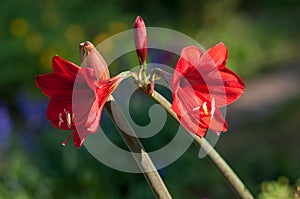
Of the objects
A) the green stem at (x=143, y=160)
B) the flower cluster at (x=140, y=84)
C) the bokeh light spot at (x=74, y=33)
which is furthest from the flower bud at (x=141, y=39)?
the bokeh light spot at (x=74, y=33)

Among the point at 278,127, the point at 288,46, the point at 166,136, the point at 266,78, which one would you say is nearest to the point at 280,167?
the point at 166,136

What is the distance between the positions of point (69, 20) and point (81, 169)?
150 inches

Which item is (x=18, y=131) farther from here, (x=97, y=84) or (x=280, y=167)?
(x=97, y=84)

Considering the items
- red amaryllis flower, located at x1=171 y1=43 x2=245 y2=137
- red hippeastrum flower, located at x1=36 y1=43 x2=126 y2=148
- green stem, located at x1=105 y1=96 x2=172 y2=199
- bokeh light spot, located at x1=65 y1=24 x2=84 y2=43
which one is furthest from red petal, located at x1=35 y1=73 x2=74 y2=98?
bokeh light spot, located at x1=65 y1=24 x2=84 y2=43

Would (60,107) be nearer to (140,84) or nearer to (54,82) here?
(54,82)

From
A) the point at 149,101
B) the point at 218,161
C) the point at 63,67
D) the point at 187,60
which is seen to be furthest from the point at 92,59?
the point at 149,101

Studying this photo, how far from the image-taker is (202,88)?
56.1 inches

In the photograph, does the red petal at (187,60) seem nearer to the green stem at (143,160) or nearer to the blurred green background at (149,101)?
the green stem at (143,160)

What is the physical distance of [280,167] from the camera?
356 cm

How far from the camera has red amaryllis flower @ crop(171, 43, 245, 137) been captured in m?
1.37

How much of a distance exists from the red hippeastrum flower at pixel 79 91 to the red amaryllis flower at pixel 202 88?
5.0 inches

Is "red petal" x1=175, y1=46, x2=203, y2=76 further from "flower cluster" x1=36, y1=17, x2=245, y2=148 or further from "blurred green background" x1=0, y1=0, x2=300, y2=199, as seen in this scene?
"blurred green background" x1=0, y1=0, x2=300, y2=199

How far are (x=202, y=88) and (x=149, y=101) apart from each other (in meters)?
3.02

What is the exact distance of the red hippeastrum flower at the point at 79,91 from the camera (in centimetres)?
133
